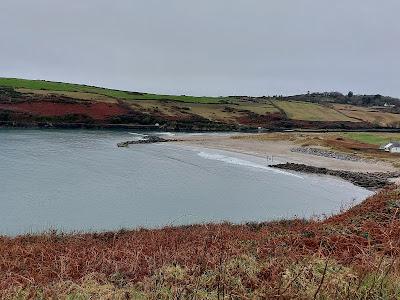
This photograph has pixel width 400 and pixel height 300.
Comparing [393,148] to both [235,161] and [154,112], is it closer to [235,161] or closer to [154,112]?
[235,161]

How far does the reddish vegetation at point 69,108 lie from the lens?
4190 inches

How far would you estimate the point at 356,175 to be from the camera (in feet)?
162

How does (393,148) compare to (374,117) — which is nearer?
(393,148)

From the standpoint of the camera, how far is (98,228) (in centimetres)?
2562

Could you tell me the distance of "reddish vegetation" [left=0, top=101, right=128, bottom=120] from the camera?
106 metres

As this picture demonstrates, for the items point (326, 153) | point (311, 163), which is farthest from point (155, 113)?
point (311, 163)

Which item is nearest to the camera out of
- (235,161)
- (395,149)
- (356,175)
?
(356,175)

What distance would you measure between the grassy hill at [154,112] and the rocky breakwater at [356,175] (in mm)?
63290

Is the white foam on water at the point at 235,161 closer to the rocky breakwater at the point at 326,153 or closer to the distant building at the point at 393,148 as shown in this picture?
the rocky breakwater at the point at 326,153

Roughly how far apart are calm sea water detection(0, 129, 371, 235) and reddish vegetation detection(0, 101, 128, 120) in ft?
142

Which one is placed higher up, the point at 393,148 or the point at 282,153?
the point at 393,148

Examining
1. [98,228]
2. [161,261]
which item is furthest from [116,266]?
[98,228]

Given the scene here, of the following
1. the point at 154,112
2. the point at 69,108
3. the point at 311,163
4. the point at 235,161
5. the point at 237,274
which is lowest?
the point at 235,161

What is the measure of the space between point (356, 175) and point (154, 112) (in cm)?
8293
